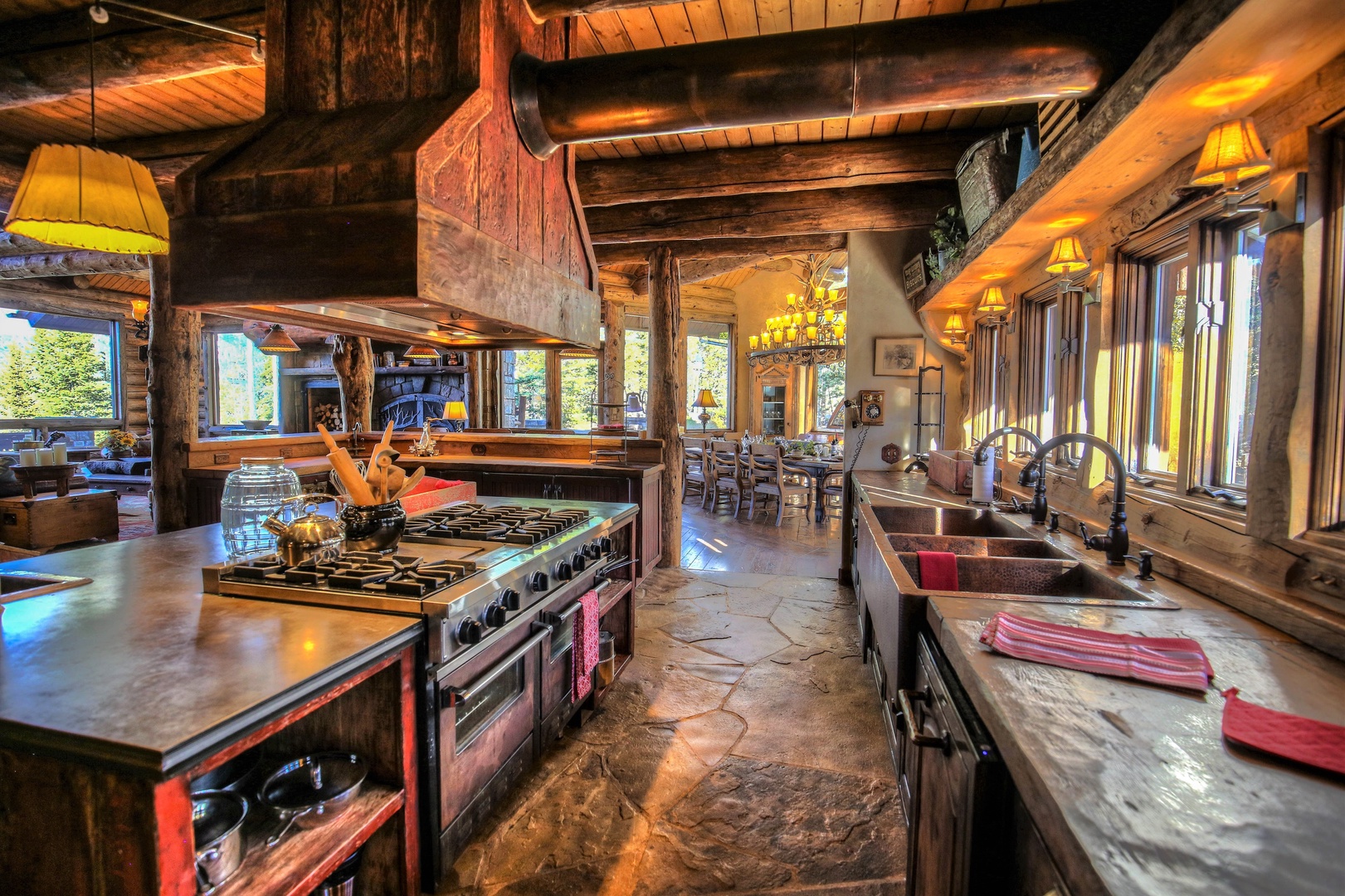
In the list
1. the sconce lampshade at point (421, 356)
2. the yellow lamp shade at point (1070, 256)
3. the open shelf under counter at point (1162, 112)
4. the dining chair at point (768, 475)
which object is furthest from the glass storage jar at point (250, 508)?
the sconce lampshade at point (421, 356)

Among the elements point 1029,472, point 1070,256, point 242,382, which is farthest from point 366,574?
point 242,382

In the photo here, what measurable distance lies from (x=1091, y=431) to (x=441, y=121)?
285cm

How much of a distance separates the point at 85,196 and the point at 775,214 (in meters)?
4.32

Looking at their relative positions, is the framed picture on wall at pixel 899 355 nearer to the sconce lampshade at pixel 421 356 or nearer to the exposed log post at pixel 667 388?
the exposed log post at pixel 667 388

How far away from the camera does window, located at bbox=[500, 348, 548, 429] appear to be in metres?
11.8

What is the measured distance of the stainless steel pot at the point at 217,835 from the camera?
3.95ft

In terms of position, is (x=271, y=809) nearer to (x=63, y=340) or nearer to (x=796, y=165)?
(x=796, y=165)

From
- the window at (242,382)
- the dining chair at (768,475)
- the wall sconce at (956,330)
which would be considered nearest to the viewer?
the wall sconce at (956,330)

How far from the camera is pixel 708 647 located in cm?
384

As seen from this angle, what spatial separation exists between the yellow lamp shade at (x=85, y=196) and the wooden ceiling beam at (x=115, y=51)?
889 millimetres

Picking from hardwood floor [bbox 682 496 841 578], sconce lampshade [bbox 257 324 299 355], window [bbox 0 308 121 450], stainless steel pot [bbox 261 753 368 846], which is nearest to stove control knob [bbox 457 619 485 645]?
stainless steel pot [bbox 261 753 368 846]

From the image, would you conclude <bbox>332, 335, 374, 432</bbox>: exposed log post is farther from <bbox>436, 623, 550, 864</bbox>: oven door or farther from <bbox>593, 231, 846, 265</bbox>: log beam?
<bbox>436, 623, 550, 864</bbox>: oven door

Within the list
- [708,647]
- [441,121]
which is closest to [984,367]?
[708,647]

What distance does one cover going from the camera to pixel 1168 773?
2.82ft
